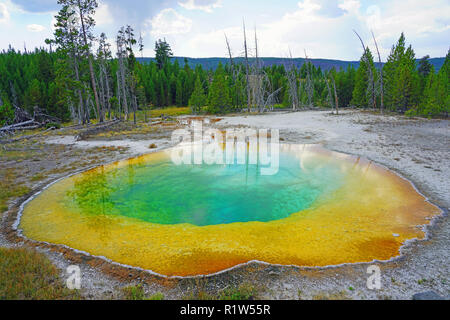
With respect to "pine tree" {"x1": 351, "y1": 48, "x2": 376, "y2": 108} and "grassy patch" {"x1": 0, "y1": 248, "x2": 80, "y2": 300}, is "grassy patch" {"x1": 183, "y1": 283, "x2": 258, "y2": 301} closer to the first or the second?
"grassy patch" {"x1": 0, "y1": 248, "x2": 80, "y2": 300}

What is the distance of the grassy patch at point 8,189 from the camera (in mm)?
8505

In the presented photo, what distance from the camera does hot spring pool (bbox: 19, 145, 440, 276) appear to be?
5807 millimetres

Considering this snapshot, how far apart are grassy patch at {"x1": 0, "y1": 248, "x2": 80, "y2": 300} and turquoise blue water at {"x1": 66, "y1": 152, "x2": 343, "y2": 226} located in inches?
122

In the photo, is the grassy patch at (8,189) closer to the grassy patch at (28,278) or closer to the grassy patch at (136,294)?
the grassy patch at (28,278)

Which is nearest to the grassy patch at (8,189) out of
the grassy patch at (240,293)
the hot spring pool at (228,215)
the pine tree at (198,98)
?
the hot spring pool at (228,215)

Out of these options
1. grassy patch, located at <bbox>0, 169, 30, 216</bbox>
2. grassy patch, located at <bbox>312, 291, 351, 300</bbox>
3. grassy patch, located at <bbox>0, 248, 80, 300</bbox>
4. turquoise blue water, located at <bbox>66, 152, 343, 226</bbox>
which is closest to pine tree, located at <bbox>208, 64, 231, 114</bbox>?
turquoise blue water, located at <bbox>66, 152, 343, 226</bbox>

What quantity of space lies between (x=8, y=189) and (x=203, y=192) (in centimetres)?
705

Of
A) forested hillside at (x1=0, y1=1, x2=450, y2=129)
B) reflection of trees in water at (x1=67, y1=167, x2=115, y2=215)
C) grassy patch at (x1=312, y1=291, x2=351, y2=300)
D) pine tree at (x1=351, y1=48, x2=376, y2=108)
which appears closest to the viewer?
grassy patch at (x1=312, y1=291, x2=351, y2=300)

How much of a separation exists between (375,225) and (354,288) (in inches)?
123

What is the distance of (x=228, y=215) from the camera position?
27.4 feet

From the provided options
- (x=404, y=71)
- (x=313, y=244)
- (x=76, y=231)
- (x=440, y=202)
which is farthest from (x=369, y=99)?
(x=76, y=231)

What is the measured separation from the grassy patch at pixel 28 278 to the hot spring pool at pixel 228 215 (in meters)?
1.01

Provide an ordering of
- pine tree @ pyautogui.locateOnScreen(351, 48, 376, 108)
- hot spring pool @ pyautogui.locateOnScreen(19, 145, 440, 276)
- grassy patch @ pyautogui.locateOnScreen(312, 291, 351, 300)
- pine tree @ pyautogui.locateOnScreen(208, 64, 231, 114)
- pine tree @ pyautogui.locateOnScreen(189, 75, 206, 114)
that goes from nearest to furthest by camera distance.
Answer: grassy patch @ pyautogui.locateOnScreen(312, 291, 351, 300), hot spring pool @ pyautogui.locateOnScreen(19, 145, 440, 276), pine tree @ pyautogui.locateOnScreen(208, 64, 231, 114), pine tree @ pyautogui.locateOnScreen(351, 48, 376, 108), pine tree @ pyautogui.locateOnScreen(189, 75, 206, 114)
